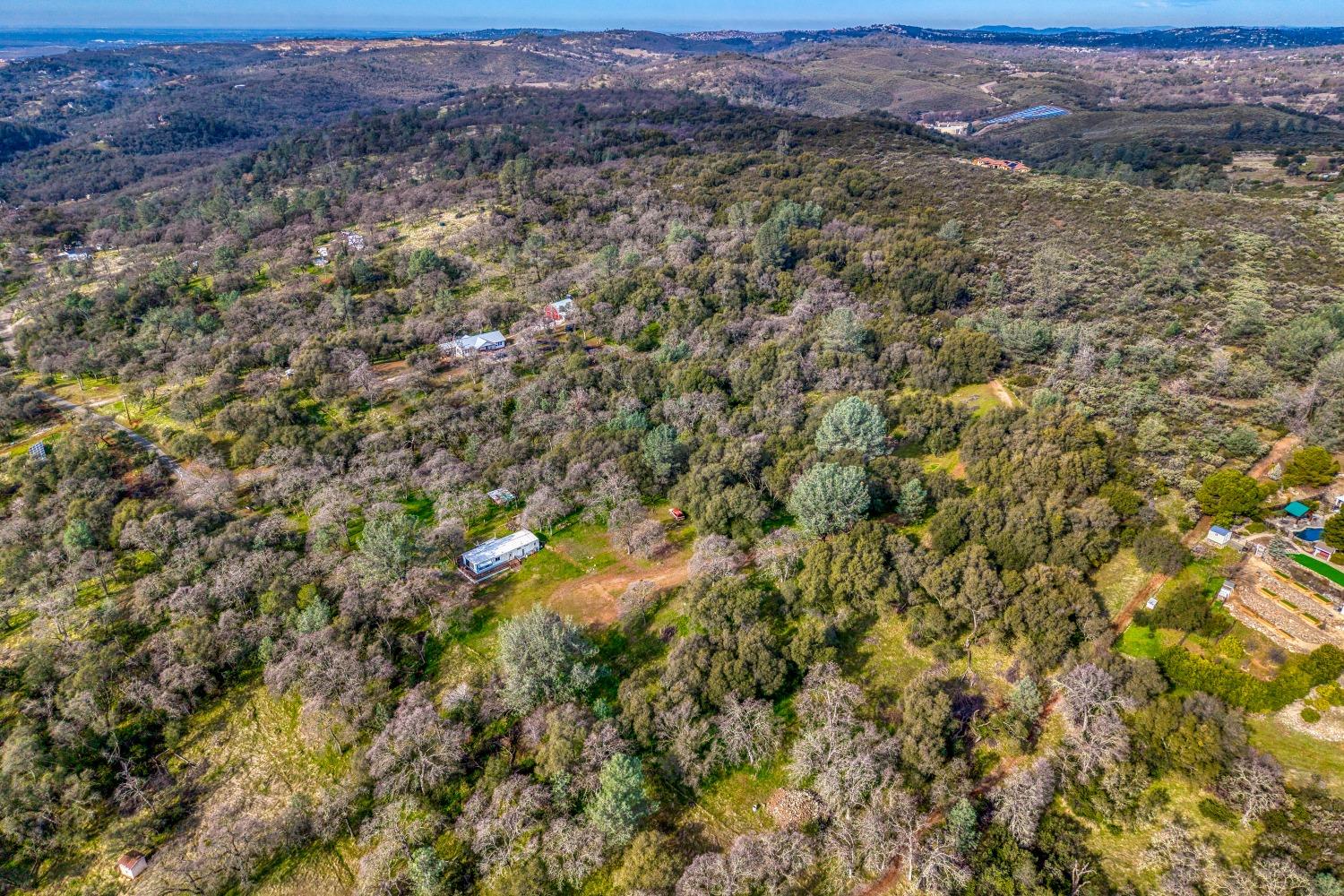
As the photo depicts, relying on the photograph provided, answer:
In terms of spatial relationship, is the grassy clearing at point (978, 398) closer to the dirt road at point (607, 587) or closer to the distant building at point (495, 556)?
the dirt road at point (607, 587)

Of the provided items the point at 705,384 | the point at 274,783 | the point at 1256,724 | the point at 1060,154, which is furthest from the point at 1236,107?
the point at 274,783

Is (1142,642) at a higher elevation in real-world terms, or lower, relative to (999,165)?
lower

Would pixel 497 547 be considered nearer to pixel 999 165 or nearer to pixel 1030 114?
pixel 999 165

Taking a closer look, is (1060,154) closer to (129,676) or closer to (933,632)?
(933,632)

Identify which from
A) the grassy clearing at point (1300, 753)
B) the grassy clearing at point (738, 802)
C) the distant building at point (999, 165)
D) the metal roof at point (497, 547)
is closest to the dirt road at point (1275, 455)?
the grassy clearing at point (1300, 753)

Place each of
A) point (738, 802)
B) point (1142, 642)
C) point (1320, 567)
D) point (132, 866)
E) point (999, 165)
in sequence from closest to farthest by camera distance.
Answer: point (132, 866)
point (738, 802)
point (1142, 642)
point (1320, 567)
point (999, 165)

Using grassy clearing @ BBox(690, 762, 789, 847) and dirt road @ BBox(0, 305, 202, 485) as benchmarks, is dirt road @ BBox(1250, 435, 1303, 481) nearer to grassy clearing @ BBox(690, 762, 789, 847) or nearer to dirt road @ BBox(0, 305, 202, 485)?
grassy clearing @ BBox(690, 762, 789, 847)

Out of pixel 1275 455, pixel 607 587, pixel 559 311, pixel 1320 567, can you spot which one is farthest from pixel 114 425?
pixel 1275 455

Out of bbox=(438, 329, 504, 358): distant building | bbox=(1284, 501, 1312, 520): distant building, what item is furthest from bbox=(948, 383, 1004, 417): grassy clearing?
bbox=(438, 329, 504, 358): distant building
